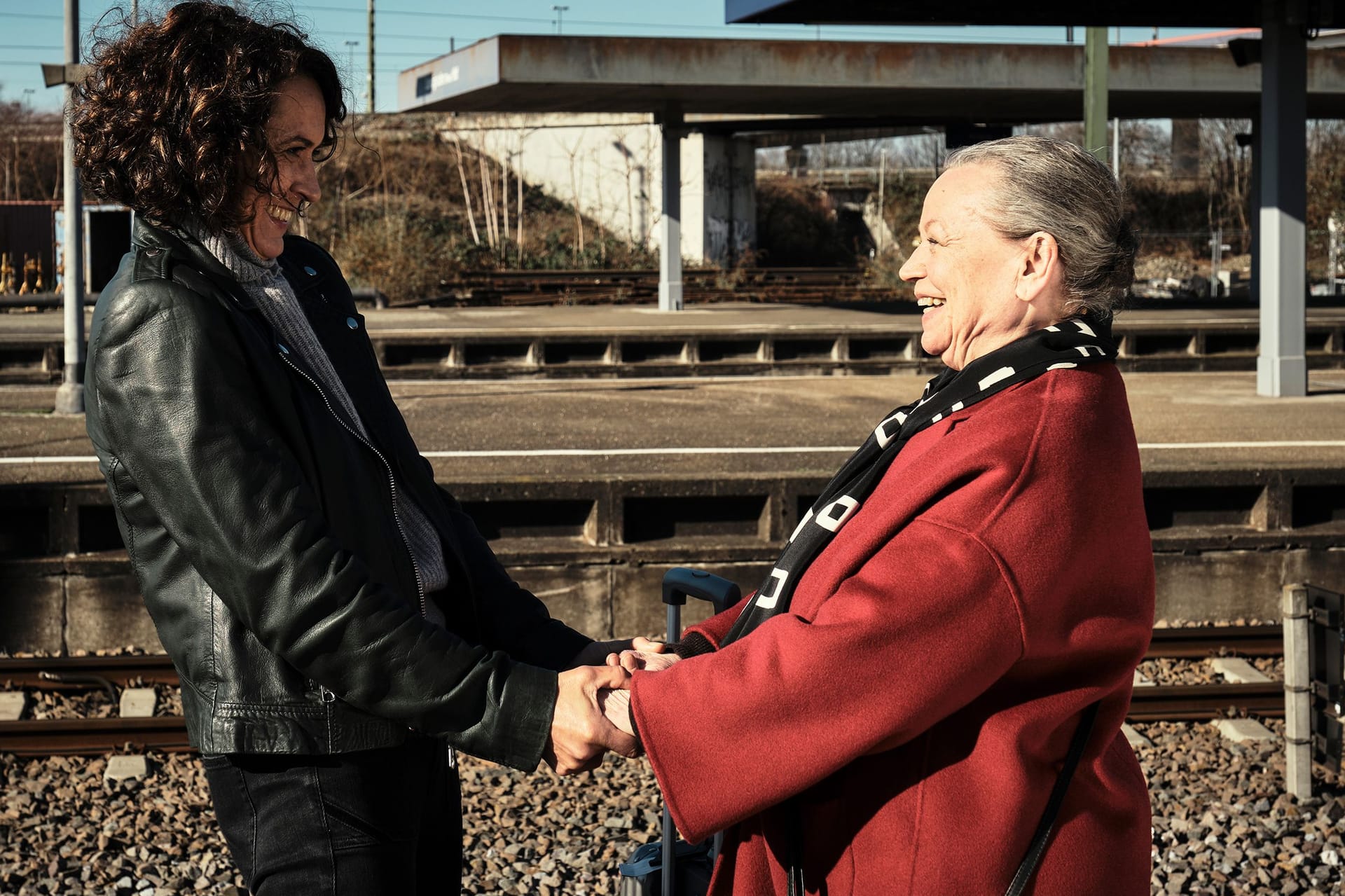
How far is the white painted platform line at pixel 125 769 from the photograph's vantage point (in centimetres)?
588

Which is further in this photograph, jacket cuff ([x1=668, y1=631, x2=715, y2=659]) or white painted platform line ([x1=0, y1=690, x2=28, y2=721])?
white painted platform line ([x1=0, y1=690, x2=28, y2=721])

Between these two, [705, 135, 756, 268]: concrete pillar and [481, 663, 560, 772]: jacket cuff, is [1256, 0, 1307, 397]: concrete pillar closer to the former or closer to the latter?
[481, 663, 560, 772]: jacket cuff

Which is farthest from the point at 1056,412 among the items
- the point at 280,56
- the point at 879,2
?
the point at 879,2

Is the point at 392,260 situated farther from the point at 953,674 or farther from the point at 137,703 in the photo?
the point at 953,674

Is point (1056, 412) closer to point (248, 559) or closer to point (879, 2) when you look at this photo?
point (248, 559)

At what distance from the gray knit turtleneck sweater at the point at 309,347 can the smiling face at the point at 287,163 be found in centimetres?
4

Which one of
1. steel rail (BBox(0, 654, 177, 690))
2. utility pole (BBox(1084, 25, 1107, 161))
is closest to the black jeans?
steel rail (BBox(0, 654, 177, 690))

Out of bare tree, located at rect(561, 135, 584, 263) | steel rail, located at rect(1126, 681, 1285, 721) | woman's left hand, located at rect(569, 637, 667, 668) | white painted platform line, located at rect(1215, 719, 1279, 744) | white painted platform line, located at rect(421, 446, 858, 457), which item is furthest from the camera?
bare tree, located at rect(561, 135, 584, 263)

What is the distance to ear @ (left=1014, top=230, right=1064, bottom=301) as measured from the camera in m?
2.20

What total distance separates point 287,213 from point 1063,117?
28112 millimetres

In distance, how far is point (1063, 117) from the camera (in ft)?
94.2

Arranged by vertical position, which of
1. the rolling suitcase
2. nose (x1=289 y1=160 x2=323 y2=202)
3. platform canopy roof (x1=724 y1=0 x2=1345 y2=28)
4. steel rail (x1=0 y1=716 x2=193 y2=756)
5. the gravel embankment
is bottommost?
the gravel embankment

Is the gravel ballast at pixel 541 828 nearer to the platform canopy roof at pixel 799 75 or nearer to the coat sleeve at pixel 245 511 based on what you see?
the coat sleeve at pixel 245 511

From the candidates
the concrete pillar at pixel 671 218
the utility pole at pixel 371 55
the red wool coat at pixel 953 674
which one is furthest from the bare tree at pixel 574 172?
the red wool coat at pixel 953 674
